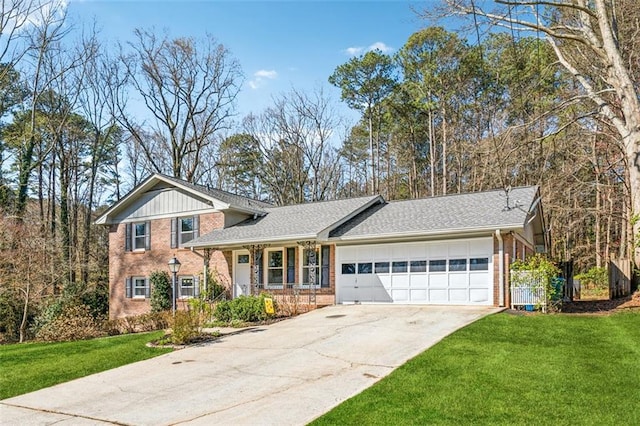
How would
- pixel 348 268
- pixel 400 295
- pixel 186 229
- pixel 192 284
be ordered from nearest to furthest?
1. pixel 400 295
2. pixel 348 268
3. pixel 192 284
4. pixel 186 229

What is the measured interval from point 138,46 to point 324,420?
3282 centimetres

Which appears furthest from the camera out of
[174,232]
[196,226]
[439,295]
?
[174,232]

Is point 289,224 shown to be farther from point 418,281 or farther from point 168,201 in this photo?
point 168,201

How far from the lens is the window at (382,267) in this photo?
1730 centimetres

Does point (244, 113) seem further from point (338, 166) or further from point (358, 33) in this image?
point (358, 33)

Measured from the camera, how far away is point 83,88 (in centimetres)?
3194

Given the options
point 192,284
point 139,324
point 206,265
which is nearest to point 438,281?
point 206,265

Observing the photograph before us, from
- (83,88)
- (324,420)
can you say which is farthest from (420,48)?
(324,420)

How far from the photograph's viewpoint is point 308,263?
62.5 ft

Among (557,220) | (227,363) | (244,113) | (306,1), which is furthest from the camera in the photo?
(244,113)

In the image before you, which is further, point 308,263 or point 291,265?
point 291,265

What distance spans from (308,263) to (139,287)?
989 centimetres

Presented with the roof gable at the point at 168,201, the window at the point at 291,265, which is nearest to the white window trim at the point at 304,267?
the window at the point at 291,265

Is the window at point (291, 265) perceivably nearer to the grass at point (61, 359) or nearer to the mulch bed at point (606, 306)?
the grass at point (61, 359)
